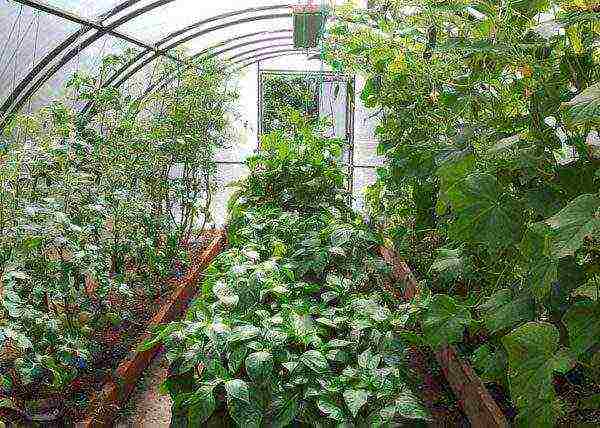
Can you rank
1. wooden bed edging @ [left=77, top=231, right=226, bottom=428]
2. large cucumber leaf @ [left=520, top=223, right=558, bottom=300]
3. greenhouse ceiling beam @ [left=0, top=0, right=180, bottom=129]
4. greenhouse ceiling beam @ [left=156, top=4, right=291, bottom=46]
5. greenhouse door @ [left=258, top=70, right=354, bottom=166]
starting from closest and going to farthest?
large cucumber leaf @ [left=520, top=223, right=558, bottom=300], wooden bed edging @ [left=77, top=231, right=226, bottom=428], greenhouse ceiling beam @ [left=0, top=0, right=180, bottom=129], greenhouse ceiling beam @ [left=156, top=4, right=291, bottom=46], greenhouse door @ [left=258, top=70, right=354, bottom=166]

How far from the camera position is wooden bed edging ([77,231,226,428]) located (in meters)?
2.89

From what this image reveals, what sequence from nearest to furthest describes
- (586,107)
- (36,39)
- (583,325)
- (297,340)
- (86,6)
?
(586,107), (583,325), (297,340), (36,39), (86,6)

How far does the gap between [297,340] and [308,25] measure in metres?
4.00

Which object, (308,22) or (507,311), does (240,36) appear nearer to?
(308,22)

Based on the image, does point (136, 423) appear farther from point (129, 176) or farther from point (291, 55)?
point (291, 55)

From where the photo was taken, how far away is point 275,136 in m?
4.90

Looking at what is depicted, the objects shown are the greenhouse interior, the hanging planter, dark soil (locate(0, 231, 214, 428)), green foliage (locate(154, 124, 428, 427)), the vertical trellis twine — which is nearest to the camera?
the greenhouse interior

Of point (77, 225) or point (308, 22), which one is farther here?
point (308, 22)

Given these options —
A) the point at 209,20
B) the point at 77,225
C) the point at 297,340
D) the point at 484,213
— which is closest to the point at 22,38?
the point at 77,225

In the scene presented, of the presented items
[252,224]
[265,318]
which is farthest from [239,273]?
[252,224]

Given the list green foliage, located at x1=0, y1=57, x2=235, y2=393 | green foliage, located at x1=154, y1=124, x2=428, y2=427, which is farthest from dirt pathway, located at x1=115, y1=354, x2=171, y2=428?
green foliage, located at x1=154, y1=124, x2=428, y2=427

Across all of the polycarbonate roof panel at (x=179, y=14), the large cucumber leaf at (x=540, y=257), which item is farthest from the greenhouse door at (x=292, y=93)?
the large cucumber leaf at (x=540, y=257)

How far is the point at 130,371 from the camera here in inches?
133

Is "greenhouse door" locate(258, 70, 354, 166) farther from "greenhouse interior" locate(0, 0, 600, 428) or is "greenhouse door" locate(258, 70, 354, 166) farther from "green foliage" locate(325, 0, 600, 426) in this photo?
"green foliage" locate(325, 0, 600, 426)
